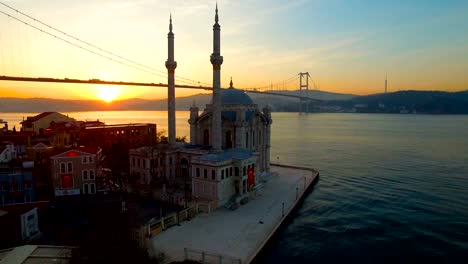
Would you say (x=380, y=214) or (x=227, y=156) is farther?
(x=227, y=156)

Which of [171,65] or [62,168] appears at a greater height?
[171,65]

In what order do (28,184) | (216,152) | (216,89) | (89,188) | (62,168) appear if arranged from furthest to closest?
(216,89), (216,152), (89,188), (62,168), (28,184)

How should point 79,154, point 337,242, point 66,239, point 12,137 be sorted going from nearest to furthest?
point 66,239 < point 337,242 < point 79,154 < point 12,137

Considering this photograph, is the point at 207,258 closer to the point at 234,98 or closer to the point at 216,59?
the point at 216,59

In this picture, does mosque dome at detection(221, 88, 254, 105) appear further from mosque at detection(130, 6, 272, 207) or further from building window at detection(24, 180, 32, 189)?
building window at detection(24, 180, 32, 189)

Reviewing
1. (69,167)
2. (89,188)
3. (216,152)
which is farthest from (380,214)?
(69,167)

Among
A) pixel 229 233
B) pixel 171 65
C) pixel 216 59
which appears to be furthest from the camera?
pixel 171 65

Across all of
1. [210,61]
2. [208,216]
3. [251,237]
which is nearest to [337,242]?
[251,237]

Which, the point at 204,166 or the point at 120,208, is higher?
the point at 204,166

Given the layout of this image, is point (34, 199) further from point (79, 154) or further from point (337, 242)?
point (337, 242)
